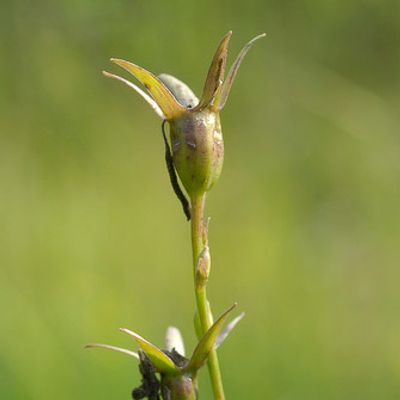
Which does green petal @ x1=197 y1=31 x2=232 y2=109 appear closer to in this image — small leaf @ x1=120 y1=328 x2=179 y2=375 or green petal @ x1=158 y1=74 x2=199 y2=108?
green petal @ x1=158 y1=74 x2=199 y2=108

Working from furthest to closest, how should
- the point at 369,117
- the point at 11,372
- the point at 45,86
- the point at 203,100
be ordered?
1. the point at 45,86
2. the point at 369,117
3. the point at 11,372
4. the point at 203,100

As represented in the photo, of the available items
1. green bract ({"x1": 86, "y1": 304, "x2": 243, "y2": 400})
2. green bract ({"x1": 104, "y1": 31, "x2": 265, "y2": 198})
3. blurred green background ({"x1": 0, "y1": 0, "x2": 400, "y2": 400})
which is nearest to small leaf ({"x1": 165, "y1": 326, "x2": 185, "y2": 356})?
green bract ({"x1": 86, "y1": 304, "x2": 243, "y2": 400})

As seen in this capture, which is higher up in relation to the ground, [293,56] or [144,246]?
[293,56]

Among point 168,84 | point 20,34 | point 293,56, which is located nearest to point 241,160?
point 293,56

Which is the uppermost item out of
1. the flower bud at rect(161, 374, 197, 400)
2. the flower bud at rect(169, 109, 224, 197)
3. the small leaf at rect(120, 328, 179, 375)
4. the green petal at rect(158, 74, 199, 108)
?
the green petal at rect(158, 74, 199, 108)

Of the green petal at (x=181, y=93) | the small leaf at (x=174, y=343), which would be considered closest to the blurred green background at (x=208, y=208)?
the small leaf at (x=174, y=343)

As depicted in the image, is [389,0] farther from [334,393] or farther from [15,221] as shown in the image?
[334,393]

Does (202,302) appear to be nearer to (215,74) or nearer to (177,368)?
(177,368)

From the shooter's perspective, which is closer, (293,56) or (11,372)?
(11,372)
